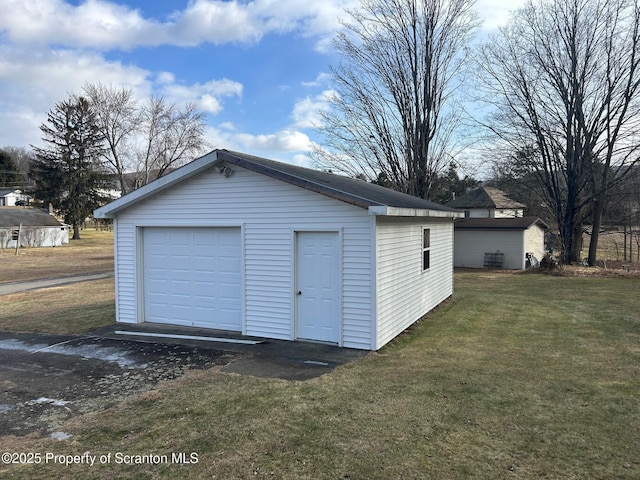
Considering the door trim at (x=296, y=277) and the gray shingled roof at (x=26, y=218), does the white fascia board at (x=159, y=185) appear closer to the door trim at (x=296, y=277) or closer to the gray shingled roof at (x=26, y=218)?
the door trim at (x=296, y=277)

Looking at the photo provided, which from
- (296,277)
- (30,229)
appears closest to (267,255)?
(296,277)

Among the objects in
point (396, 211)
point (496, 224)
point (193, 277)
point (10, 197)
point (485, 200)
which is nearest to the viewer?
point (396, 211)

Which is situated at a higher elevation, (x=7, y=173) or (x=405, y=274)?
(x=7, y=173)

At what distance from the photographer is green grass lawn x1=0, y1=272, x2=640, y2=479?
3.81 m

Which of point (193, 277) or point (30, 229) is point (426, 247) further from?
point (30, 229)

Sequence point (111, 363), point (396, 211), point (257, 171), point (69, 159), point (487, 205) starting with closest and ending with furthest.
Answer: point (111, 363)
point (396, 211)
point (257, 171)
point (487, 205)
point (69, 159)

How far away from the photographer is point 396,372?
20.9 feet

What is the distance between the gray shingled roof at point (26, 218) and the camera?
3769cm

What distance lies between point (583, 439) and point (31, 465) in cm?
517

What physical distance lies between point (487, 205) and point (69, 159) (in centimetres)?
3948

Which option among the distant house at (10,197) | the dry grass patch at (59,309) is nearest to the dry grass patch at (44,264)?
the dry grass patch at (59,309)

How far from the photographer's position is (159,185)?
8.92m

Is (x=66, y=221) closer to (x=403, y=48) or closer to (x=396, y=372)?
(x=403, y=48)

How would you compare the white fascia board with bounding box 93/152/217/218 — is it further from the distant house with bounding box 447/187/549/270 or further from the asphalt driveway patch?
the distant house with bounding box 447/187/549/270
